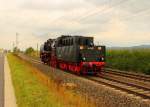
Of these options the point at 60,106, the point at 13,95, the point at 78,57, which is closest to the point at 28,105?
the point at 60,106

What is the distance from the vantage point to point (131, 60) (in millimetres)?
35781

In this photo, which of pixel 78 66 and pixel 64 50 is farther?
pixel 64 50

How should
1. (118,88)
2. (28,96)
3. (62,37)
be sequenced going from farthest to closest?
(62,37) < (118,88) < (28,96)

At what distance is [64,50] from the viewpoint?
106ft

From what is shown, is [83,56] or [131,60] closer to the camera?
[83,56]

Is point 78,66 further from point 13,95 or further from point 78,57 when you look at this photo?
point 13,95

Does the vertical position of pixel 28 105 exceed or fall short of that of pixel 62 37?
it falls short

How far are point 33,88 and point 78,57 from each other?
10.2 m

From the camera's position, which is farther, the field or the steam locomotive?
the field

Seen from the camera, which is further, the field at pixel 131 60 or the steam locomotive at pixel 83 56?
the field at pixel 131 60

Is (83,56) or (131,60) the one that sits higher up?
(83,56)

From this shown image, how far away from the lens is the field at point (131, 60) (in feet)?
108

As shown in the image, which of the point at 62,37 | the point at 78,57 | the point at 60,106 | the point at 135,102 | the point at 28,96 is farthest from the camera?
the point at 62,37

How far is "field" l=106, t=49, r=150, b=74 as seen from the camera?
33062 millimetres
